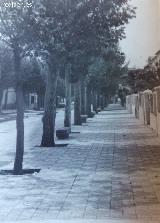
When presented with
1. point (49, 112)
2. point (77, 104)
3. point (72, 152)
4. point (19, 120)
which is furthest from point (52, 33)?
point (77, 104)

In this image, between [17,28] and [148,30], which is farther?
[148,30]

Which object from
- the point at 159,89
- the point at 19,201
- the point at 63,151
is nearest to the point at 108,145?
the point at 63,151

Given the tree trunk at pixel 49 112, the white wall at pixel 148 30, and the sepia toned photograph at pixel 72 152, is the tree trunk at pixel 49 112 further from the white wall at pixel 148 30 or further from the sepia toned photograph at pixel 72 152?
the white wall at pixel 148 30

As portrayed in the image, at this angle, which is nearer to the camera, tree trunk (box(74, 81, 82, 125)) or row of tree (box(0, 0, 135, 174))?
row of tree (box(0, 0, 135, 174))

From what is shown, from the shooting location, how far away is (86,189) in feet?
26.9

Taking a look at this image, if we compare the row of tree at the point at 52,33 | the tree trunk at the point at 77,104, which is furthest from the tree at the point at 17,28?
the tree trunk at the point at 77,104

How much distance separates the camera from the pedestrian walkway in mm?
6418

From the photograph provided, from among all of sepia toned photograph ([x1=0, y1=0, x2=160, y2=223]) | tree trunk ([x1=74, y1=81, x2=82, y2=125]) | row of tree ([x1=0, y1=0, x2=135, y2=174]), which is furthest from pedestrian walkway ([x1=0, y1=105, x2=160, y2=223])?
tree trunk ([x1=74, y1=81, x2=82, y2=125])

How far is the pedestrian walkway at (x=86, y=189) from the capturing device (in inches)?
253

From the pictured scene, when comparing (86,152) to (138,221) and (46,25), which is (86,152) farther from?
(138,221)

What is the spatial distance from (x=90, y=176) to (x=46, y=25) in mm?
2709

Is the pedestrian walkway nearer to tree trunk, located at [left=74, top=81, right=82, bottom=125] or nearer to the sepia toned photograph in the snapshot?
the sepia toned photograph

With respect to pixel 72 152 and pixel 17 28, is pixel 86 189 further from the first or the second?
pixel 72 152

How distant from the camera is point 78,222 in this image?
601 centimetres
